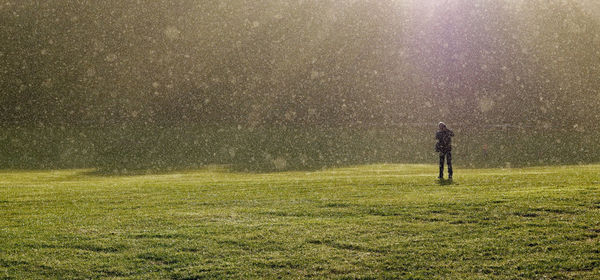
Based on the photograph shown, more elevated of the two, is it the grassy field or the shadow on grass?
the shadow on grass

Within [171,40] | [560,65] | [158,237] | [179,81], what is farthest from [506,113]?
[158,237]

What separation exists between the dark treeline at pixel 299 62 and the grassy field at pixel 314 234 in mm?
42052

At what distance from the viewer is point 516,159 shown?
117ft

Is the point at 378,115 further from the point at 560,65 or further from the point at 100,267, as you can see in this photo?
the point at 100,267

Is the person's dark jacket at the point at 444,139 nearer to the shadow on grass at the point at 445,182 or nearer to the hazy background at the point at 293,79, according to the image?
the shadow on grass at the point at 445,182

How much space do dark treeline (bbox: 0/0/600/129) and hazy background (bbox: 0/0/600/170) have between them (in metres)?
0.25

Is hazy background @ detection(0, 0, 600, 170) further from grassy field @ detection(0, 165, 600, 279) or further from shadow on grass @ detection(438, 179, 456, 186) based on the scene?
grassy field @ detection(0, 165, 600, 279)

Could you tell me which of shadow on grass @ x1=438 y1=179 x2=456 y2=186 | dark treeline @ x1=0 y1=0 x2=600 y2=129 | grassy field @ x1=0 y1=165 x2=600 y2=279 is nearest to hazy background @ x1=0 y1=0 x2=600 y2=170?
dark treeline @ x1=0 y1=0 x2=600 y2=129

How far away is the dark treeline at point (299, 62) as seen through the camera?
5853cm

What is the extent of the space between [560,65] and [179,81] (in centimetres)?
5419

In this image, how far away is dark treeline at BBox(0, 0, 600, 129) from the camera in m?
58.5

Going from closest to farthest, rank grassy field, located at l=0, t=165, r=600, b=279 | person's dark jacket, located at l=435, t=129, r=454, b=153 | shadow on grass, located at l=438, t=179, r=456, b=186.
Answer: grassy field, located at l=0, t=165, r=600, b=279 → shadow on grass, located at l=438, t=179, r=456, b=186 → person's dark jacket, located at l=435, t=129, r=454, b=153

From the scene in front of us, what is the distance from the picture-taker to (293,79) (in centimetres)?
6562

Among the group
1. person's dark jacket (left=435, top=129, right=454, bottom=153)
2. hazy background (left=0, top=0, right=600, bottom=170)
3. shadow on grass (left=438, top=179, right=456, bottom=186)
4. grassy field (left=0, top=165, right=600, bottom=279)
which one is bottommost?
grassy field (left=0, top=165, right=600, bottom=279)
